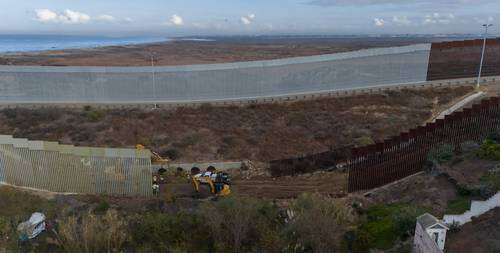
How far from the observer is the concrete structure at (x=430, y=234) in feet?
26.3

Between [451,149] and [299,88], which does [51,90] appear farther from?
[451,149]

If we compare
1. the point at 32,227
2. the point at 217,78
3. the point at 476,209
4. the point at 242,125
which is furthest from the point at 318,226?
the point at 217,78

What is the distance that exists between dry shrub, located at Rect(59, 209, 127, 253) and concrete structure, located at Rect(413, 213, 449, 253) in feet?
23.9

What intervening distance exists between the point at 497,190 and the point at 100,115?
903 inches

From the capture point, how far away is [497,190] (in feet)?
32.3

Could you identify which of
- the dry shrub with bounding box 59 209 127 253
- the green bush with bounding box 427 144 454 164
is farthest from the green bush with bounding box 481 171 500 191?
the dry shrub with bounding box 59 209 127 253

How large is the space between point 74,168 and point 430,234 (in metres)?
13.3

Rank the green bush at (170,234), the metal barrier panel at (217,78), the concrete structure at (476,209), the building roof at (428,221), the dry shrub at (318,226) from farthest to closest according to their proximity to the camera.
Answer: the metal barrier panel at (217,78), the green bush at (170,234), the dry shrub at (318,226), the concrete structure at (476,209), the building roof at (428,221)

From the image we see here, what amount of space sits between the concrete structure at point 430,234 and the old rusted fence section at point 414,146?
5640 millimetres

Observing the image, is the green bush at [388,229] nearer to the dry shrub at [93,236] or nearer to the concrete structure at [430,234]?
the concrete structure at [430,234]

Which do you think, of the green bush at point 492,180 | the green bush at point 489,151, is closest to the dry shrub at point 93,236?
the green bush at point 492,180

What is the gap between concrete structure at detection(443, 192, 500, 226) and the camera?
935 cm

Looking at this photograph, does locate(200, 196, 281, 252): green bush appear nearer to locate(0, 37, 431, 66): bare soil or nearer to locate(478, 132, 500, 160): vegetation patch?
locate(478, 132, 500, 160): vegetation patch

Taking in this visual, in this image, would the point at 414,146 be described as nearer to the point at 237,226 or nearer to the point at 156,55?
the point at 237,226
